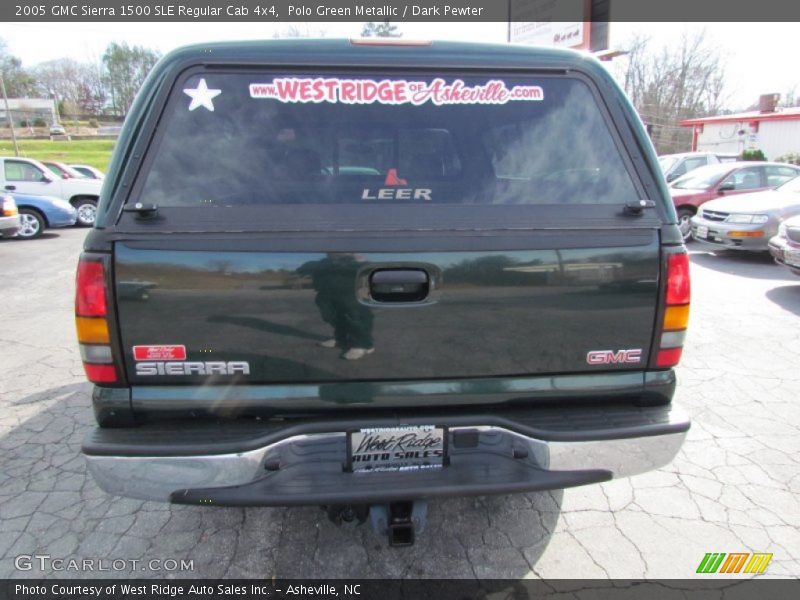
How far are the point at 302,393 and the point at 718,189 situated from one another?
11.7 metres

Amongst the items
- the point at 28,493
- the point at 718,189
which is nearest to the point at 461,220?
the point at 28,493

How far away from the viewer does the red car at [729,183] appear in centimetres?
1073

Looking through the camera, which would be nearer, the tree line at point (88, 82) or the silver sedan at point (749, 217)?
the silver sedan at point (749, 217)

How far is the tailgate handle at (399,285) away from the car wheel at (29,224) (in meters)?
12.8

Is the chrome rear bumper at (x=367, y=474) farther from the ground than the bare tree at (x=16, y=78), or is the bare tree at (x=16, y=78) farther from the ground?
the bare tree at (x=16, y=78)

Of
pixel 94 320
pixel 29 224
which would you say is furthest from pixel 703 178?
pixel 29 224

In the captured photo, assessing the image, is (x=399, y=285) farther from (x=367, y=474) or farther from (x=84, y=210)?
(x=84, y=210)

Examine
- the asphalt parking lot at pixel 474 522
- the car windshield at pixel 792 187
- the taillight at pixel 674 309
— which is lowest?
the asphalt parking lot at pixel 474 522

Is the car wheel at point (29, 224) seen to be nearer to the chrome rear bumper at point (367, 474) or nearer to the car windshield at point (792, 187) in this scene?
the chrome rear bumper at point (367, 474)

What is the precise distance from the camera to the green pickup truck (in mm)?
1877

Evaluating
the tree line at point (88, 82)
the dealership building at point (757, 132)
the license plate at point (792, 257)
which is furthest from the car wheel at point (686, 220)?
the tree line at point (88, 82)

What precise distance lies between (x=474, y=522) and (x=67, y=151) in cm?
4922

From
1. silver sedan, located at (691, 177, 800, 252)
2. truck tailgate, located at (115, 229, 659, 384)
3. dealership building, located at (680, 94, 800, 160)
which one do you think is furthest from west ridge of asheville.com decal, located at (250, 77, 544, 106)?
dealership building, located at (680, 94, 800, 160)

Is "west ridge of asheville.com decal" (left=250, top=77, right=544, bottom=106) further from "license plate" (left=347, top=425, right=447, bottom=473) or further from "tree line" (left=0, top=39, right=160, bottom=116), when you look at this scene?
"tree line" (left=0, top=39, right=160, bottom=116)
